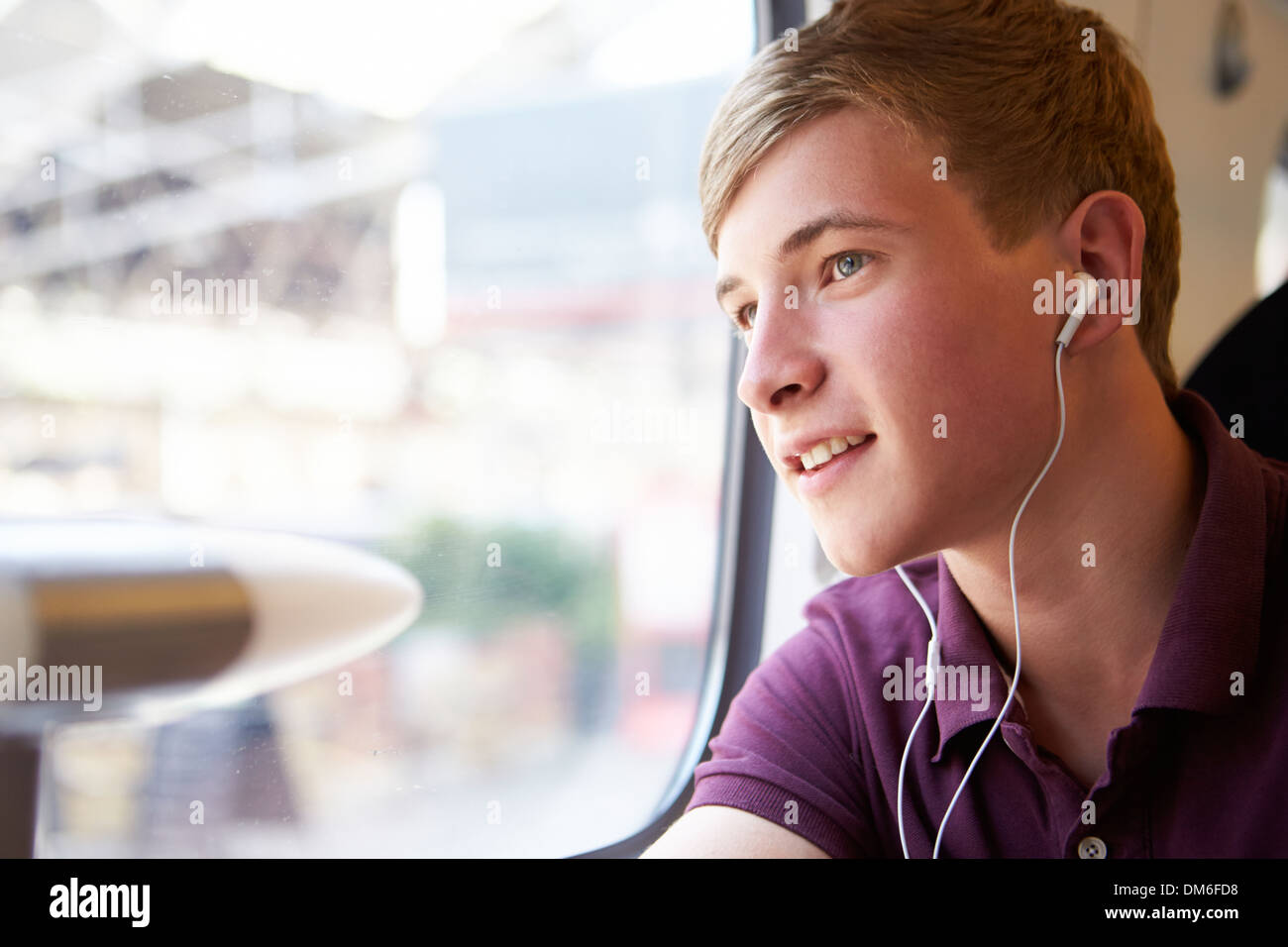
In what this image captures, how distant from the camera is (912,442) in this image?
806mm

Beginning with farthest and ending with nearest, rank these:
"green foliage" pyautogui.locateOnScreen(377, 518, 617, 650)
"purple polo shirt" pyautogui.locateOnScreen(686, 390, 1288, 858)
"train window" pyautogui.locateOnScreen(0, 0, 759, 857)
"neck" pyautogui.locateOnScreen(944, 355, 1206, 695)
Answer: "green foliage" pyautogui.locateOnScreen(377, 518, 617, 650) → "train window" pyautogui.locateOnScreen(0, 0, 759, 857) → "neck" pyautogui.locateOnScreen(944, 355, 1206, 695) → "purple polo shirt" pyautogui.locateOnScreen(686, 390, 1288, 858)

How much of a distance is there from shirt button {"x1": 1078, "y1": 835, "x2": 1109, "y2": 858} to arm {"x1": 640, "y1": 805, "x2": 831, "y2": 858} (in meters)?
0.22

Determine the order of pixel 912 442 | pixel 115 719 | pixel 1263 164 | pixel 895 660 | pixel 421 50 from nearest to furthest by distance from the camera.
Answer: pixel 115 719, pixel 912 442, pixel 895 660, pixel 421 50, pixel 1263 164

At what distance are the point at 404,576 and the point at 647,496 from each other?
100 centimetres

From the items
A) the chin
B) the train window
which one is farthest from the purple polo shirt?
the train window

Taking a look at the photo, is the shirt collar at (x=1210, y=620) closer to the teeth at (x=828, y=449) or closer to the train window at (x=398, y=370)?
the teeth at (x=828, y=449)

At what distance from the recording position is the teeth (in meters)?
0.83

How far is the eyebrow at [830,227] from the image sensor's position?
0.82 m

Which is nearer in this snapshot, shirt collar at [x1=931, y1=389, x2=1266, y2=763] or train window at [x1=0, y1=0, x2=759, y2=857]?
shirt collar at [x1=931, y1=389, x2=1266, y2=763]

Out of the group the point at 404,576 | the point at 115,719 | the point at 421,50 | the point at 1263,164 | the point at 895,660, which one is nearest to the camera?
the point at 115,719

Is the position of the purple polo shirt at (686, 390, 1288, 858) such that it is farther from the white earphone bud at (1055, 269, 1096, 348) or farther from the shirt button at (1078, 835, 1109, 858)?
the white earphone bud at (1055, 269, 1096, 348)

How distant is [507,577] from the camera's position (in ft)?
4.40
